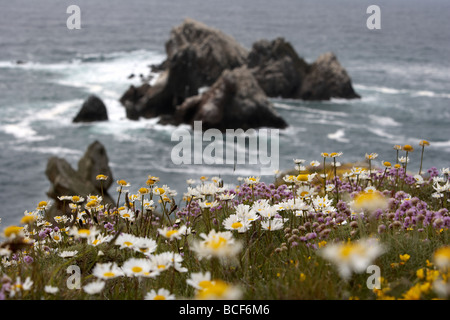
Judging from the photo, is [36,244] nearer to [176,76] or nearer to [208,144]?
[208,144]

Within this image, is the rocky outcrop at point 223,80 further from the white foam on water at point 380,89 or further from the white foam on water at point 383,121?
the white foam on water at point 383,121

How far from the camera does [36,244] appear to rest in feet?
16.3

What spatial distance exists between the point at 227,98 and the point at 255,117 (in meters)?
4.02

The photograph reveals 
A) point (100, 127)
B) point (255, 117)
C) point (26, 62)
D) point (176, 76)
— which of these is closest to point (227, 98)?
point (255, 117)

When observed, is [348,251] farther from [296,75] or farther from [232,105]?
[296,75]

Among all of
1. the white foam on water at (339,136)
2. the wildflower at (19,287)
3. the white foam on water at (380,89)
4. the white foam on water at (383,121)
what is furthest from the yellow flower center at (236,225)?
the white foam on water at (380,89)

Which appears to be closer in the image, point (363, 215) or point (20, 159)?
point (363, 215)

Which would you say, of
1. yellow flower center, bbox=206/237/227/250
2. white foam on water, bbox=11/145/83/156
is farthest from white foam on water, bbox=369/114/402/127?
yellow flower center, bbox=206/237/227/250

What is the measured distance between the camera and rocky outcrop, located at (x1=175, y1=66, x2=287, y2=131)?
4844 cm

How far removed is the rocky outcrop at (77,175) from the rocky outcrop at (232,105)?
69.3 feet

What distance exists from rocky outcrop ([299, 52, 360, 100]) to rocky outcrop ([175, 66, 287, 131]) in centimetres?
1830

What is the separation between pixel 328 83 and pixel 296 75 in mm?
4911

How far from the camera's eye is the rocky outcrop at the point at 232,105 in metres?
48.4

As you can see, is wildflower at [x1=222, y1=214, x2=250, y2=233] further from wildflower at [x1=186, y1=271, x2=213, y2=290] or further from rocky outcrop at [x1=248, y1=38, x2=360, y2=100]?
rocky outcrop at [x1=248, y1=38, x2=360, y2=100]
